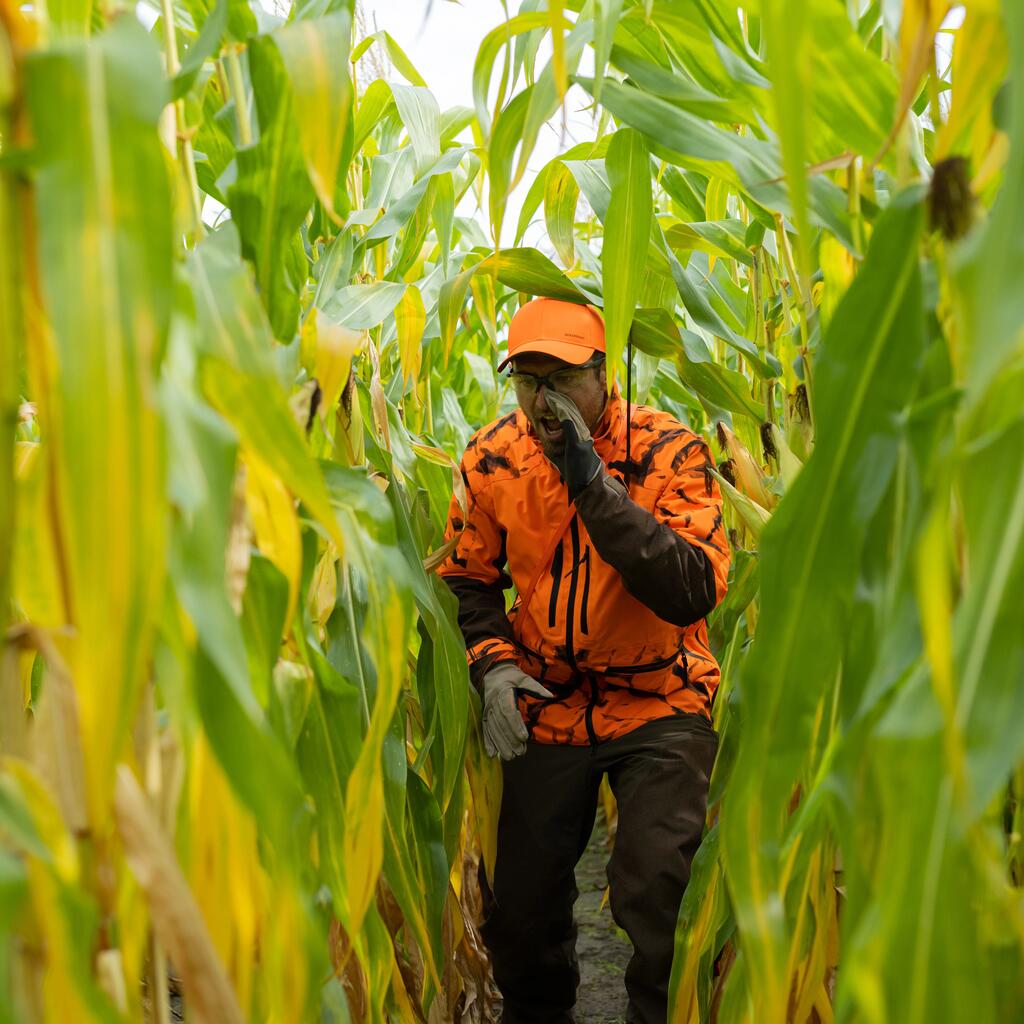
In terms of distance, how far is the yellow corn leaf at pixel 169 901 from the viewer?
0.56 m

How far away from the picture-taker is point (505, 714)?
154cm

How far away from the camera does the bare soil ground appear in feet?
6.42

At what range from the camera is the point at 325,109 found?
70 cm

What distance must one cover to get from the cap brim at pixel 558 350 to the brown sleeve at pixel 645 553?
19cm

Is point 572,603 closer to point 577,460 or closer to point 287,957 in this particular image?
point 577,460

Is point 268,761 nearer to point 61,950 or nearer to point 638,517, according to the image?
point 61,950

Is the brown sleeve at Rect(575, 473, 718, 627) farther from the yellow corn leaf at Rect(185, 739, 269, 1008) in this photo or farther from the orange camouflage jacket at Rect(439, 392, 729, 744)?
the yellow corn leaf at Rect(185, 739, 269, 1008)

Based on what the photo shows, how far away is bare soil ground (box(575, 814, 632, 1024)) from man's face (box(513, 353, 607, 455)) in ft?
3.60

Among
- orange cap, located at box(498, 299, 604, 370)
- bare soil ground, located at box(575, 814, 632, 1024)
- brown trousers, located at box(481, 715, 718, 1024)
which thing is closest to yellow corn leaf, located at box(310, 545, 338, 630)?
orange cap, located at box(498, 299, 604, 370)

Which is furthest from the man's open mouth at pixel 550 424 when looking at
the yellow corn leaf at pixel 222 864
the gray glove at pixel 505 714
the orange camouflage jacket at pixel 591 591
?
the yellow corn leaf at pixel 222 864

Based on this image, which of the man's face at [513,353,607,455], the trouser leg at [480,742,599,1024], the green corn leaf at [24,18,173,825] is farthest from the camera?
the trouser leg at [480,742,599,1024]

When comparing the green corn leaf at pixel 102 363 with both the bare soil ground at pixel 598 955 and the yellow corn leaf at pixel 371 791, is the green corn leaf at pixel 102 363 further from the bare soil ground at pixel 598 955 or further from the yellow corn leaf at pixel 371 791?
the bare soil ground at pixel 598 955

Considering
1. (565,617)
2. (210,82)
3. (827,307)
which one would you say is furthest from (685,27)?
(565,617)

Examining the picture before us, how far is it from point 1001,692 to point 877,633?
0.14 meters
